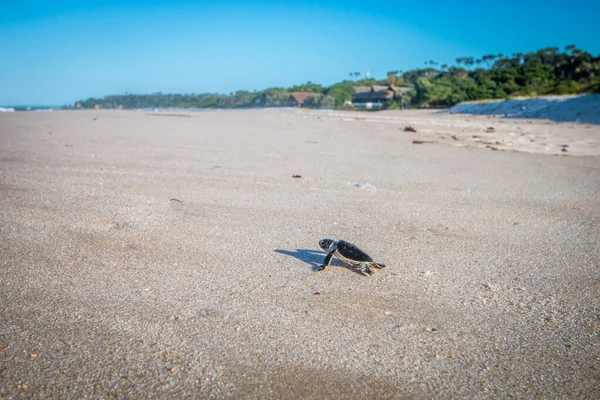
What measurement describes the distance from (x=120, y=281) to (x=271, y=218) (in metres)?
1.32

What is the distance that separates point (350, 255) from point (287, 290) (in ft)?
1.34

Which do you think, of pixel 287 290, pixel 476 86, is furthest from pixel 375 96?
pixel 287 290

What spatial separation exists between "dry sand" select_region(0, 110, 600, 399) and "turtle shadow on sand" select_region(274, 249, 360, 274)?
0.05 feet

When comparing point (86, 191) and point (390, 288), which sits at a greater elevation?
point (86, 191)

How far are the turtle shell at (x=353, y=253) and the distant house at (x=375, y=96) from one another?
4618 centimetres

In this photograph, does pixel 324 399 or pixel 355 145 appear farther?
pixel 355 145

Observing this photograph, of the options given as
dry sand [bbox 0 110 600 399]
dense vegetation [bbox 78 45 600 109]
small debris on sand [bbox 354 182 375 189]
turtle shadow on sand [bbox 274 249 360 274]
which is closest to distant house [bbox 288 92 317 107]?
dense vegetation [bbox 78 45 600 109]

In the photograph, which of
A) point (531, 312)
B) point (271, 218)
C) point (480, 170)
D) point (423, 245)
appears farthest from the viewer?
point (480, 170)

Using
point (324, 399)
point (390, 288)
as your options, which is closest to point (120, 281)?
point (324, 399)

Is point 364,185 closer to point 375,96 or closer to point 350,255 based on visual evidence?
point 350,255

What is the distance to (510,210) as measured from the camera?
3391mm

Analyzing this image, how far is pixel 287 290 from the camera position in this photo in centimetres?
190

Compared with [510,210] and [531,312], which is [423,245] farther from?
[510,210]

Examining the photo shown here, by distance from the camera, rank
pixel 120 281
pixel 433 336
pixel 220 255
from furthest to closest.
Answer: pixel 220 255 < pixel 120 281 < pixel 433 336
